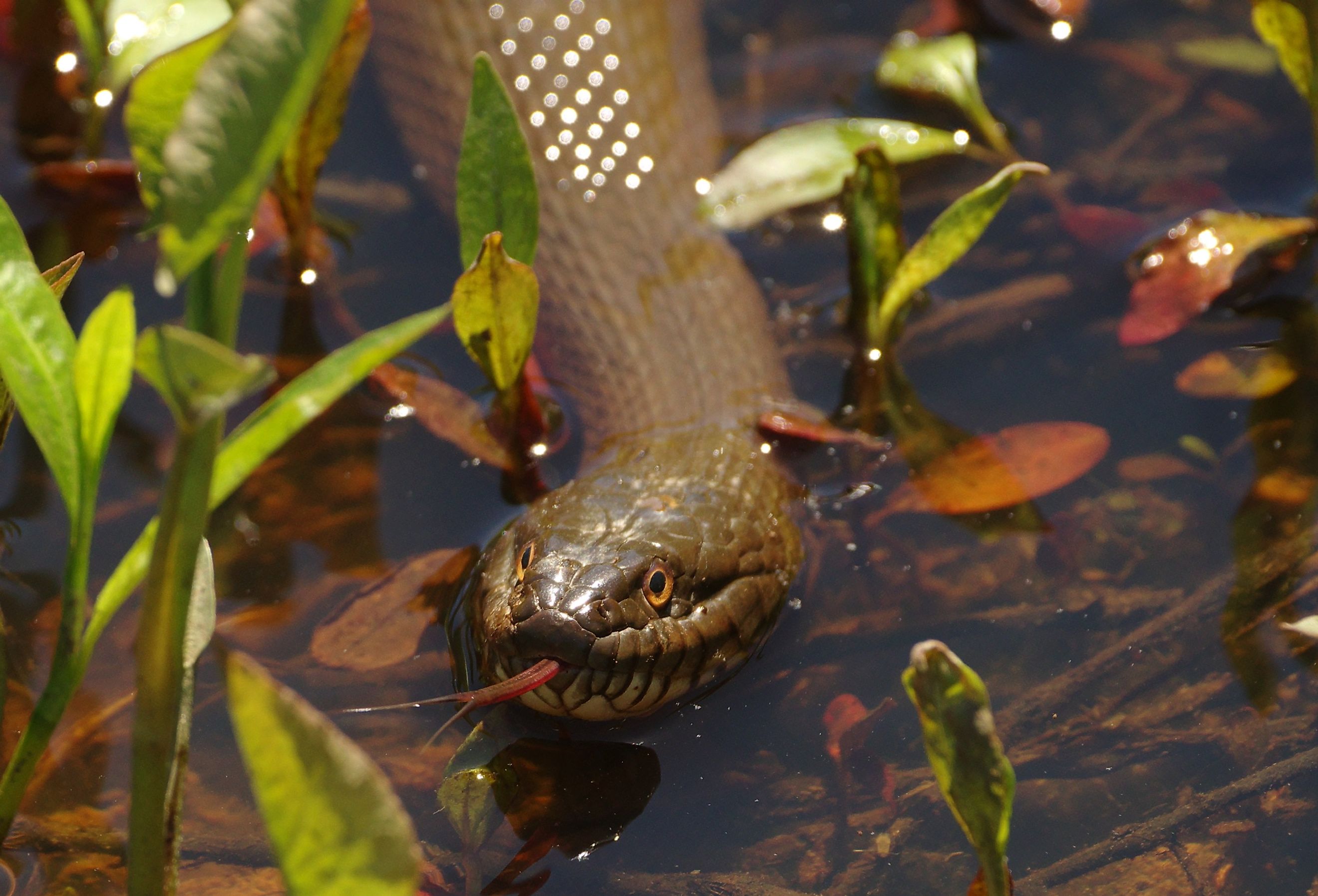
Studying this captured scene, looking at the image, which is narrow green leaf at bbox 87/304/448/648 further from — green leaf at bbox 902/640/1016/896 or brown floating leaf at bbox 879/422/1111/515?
brown floating leaf at bbox 879/422/1111/515

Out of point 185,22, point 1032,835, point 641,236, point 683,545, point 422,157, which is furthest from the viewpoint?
point 422,157

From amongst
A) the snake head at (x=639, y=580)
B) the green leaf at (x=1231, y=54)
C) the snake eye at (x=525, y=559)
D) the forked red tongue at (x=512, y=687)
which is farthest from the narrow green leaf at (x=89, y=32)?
the green leaf at (x=1231, y=54)

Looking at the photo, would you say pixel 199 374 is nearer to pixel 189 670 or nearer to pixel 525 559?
pixel 189 670

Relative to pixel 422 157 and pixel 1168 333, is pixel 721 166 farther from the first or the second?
pixel 1168 333

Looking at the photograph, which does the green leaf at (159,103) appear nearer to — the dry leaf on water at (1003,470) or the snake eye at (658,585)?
the snake eye at (658,585)

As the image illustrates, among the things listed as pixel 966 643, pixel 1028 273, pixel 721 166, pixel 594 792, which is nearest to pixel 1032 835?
pixel 966 643

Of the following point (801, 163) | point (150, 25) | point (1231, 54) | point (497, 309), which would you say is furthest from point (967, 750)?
point (1231, 54)

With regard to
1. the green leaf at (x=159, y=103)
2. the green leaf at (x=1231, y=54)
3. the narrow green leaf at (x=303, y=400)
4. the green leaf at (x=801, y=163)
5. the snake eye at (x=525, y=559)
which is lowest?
the snake eye at (x=525, y=559)
